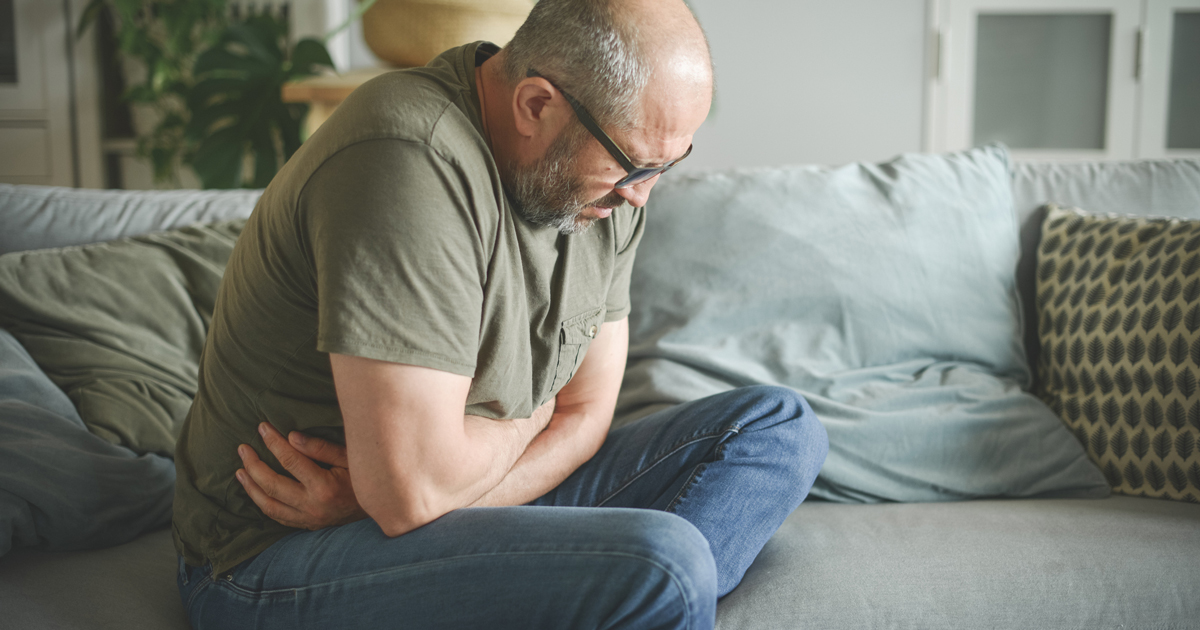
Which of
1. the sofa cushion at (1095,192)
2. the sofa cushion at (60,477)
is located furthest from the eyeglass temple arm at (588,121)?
the sofa cushion at (1095,192)

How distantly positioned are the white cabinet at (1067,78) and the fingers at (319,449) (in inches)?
97.2

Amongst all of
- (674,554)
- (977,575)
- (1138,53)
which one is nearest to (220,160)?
(674,554)

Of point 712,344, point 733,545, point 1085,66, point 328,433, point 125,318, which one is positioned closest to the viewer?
point 328,433

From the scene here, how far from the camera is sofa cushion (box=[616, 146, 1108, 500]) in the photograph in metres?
1.31

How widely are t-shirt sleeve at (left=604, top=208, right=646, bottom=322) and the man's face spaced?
191 mm

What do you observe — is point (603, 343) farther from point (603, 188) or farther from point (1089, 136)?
point (1089, 136)

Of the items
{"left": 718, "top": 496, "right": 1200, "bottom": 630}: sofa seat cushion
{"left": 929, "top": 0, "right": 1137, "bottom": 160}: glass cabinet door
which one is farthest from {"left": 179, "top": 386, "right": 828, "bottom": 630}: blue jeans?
{"left": 929, "top": 0, "right": 1137, "bottom": 160}: glass cabinet door

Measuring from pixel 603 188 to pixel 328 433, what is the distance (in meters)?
0.39

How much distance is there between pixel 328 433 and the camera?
0.85m

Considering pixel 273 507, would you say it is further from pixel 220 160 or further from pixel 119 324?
pixel 220 160

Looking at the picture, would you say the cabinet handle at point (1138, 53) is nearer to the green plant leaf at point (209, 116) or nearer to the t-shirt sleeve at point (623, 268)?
the t-shirt sleeve at point (623, 268)

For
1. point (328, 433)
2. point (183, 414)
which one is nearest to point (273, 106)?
point (183, 414)

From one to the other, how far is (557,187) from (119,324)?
79 centimetres

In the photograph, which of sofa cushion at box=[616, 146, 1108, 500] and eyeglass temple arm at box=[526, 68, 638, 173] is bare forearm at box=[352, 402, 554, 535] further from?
sofa cushion at box=[616, 146, 1108, 500]
